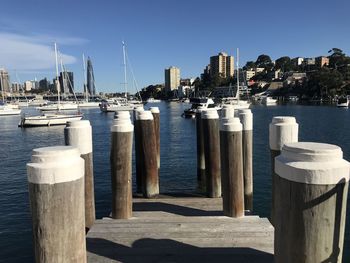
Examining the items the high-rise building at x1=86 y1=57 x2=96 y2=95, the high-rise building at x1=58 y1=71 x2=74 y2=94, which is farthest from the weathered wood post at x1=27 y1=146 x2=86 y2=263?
the high-rise building at x1=86 y1=57 x2=96 y2=95

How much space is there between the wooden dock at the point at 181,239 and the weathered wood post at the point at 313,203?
236cm

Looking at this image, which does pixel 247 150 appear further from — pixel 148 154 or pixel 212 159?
pixel 148 154

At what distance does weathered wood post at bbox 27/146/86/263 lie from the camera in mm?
3449

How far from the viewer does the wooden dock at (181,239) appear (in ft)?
17.6

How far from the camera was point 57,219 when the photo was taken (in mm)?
3492

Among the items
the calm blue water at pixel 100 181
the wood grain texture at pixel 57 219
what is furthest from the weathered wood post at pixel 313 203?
the calm blue water at pixel 100 181

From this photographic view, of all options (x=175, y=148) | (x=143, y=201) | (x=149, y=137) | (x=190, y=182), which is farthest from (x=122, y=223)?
(x=175, y=148)

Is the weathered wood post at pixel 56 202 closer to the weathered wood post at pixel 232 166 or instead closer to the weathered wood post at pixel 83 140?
the weathered wood post at pixel 83 140

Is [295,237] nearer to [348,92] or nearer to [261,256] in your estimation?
[261,256]

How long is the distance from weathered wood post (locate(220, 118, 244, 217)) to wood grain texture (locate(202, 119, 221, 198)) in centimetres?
245

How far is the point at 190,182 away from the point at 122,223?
1079 cm

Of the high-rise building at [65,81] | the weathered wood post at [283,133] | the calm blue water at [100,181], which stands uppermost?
the high-rise building at [65,81]

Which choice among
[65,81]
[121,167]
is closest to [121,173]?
[121,167]

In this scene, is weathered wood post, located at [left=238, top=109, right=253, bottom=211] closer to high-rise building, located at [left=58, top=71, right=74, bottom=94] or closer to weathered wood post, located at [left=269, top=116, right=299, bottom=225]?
weathered wood post, located at [left=269, top=116, right=299, bottom=225]
